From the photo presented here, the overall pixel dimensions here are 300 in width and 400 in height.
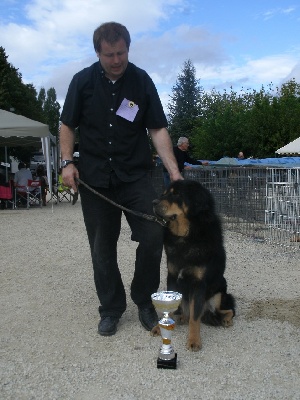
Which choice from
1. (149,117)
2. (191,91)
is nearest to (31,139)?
(149,117)

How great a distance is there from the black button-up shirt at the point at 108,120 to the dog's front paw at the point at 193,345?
4.54 feet

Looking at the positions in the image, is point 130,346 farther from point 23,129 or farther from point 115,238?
point 23,129

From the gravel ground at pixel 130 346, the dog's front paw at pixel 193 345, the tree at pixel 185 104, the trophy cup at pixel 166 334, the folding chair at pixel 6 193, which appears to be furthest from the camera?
the tree at pixel 185 104

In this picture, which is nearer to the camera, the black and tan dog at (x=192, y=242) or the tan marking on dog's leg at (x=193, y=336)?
the tan marking on dog's leg at (x=193, y=336)

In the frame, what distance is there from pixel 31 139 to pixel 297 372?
50.1 ft

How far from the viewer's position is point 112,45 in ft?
12.3

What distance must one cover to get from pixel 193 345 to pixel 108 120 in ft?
6.26

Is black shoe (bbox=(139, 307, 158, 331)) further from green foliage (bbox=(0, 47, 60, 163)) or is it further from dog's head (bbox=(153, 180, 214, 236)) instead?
green foliage (bbox=(0, 47, 60, 163))

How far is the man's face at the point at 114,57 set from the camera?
3.77 m

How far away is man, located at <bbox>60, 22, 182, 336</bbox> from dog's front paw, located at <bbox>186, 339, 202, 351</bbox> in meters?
0.53

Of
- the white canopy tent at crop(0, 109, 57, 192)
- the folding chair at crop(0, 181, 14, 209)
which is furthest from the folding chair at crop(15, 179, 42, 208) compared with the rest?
the white canopy tent at crop(0, 109, 57, 192)

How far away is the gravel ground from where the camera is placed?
10.1ft

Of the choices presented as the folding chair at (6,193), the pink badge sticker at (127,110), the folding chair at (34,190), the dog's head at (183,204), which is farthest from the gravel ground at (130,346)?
the folding chair at (34,190)

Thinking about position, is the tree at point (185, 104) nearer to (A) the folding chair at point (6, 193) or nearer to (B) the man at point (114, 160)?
(A) the folding chair at point (6, 193)
